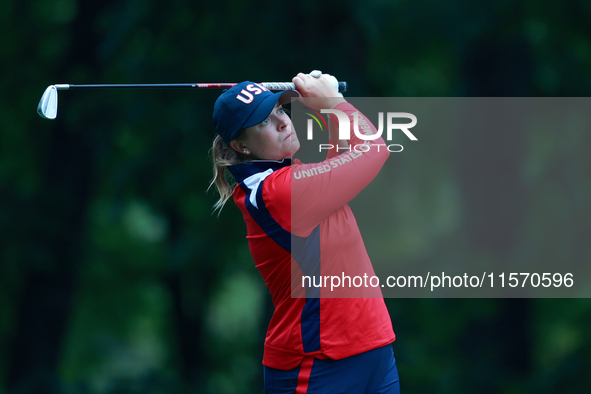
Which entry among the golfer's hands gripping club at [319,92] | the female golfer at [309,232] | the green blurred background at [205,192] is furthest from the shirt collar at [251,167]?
the green blurred background at [205,192]

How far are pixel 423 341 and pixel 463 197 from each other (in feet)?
4.61

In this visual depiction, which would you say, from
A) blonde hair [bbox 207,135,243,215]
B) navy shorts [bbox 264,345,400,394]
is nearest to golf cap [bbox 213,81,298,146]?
blonde hair [bbox 207,135,243,215]

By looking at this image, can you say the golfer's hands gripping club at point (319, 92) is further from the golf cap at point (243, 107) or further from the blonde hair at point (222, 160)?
the blonde hair at point (222, 160)

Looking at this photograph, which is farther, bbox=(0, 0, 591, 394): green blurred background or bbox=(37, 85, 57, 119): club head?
bbox=(0, 0, 591, 394): green blurred background

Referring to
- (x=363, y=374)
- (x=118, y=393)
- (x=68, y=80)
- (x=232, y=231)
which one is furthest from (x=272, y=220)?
(x=118, y=393)

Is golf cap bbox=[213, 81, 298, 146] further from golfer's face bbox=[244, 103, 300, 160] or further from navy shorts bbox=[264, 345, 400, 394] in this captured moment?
navy shorts bbox=[264, 345, 400, 394]

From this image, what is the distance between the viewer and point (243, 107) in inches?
77.0

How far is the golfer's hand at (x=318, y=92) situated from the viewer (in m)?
2.02

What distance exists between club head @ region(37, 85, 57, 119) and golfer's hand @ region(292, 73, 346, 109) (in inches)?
41.4

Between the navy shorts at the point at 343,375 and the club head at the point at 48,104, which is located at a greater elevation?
the club head at the point at 48,104

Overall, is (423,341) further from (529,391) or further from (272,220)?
(272,220)

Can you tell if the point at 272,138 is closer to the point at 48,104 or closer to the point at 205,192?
the point at 48,104

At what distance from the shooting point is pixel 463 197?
5227 mm

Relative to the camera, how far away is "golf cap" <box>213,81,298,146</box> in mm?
1954
